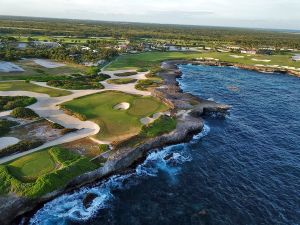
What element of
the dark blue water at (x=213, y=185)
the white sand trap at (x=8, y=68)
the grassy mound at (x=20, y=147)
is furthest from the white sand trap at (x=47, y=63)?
the grassy mound at (x=20, y=147)

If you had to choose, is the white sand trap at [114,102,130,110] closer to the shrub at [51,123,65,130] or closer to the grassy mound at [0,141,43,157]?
the shrub at [51,123,65,130]

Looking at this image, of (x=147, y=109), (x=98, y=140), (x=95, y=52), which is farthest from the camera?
(x=95, y=52)

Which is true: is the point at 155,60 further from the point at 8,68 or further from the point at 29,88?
the point at 29,88

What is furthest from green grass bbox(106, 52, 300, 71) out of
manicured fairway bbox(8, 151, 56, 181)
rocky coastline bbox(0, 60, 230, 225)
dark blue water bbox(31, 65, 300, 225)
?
manicured fairway bbox(8, 151, 56, 181)

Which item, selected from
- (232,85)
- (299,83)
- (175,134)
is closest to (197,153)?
(175,134)

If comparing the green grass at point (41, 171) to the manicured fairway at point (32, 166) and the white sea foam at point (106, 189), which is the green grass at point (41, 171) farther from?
the white sea foam at point (106, 189)

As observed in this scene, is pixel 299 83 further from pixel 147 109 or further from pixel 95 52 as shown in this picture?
pixel 95 52
